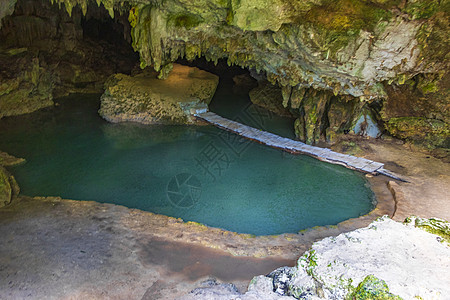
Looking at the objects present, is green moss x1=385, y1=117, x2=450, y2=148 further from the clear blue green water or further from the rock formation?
the clear blue green water

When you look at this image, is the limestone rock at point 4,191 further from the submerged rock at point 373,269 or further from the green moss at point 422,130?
the green moss at point 422,130

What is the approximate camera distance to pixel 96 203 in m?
6.73

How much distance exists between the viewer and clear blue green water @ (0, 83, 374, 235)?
23.1ft

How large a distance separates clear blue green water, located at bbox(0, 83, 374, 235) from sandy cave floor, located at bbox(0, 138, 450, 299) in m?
0.66

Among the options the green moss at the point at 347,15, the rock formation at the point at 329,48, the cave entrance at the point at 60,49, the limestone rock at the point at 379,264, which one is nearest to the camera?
the limestone rock at the point at 379,264

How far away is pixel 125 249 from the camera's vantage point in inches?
208

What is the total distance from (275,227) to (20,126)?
8.97 metres

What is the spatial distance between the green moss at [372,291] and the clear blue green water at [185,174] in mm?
3714

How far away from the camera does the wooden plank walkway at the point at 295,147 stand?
862 cm

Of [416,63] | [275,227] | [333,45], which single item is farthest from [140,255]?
[416,63]

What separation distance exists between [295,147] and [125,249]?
239 inches

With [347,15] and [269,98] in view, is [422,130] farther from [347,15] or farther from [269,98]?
[269,98]

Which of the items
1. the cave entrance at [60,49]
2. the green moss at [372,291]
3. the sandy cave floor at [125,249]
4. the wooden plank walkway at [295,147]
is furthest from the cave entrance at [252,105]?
the green moss at [372,291]

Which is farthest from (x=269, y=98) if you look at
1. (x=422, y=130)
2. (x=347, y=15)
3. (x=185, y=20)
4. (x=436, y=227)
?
(x=436, y=227)
